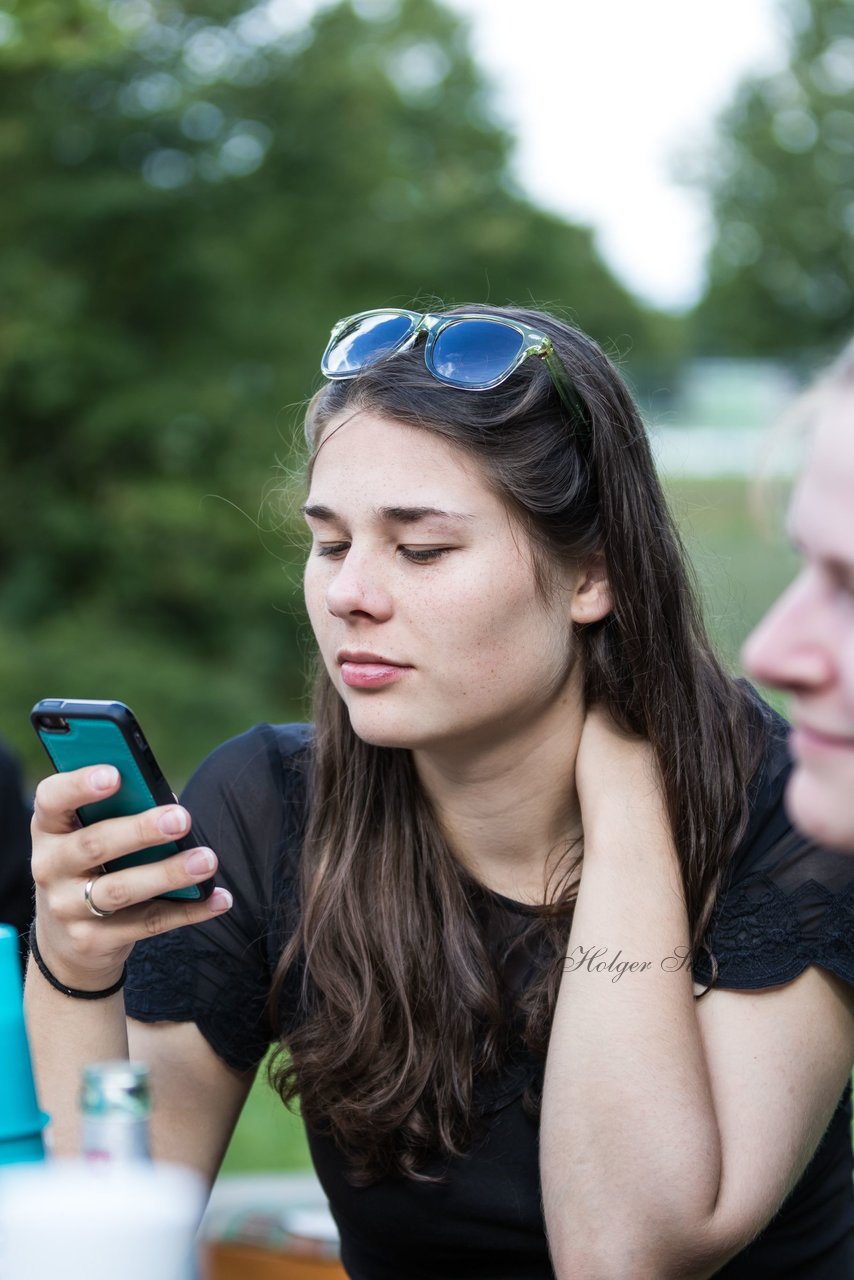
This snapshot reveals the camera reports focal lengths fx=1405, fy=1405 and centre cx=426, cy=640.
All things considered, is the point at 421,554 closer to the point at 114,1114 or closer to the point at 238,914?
the point at 238,914

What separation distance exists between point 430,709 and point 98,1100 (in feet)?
3.19

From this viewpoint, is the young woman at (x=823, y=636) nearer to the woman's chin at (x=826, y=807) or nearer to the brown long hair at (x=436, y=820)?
the woman's chin at (x=826, y=807)

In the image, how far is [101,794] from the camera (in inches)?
56.8

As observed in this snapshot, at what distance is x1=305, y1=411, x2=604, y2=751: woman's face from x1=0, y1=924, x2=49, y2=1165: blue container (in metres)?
0.76

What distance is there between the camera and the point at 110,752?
57.1 inches

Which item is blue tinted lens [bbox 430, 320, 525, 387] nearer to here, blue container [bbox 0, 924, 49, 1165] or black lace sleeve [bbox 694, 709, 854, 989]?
black lace sleeve [bbox 694, 709, 854, 989]

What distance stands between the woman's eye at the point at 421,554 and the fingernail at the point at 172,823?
56 cm

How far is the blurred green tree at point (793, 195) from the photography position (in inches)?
1095

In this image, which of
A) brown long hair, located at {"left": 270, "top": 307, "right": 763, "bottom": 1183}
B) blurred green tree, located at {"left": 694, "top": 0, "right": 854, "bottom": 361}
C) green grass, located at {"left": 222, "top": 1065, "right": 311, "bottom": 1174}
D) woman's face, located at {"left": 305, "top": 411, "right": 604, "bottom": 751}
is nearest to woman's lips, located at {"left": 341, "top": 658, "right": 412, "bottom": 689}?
woman's face, located at {"left": 305, "top": 411, "right": 604, "bottom": 751}

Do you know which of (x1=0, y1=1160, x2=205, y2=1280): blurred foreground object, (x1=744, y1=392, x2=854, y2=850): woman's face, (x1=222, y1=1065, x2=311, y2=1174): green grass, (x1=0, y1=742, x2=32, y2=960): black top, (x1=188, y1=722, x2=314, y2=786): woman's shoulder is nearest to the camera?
(x1=0, y1=1160, x2=205, y2=1280): blurred foreground object

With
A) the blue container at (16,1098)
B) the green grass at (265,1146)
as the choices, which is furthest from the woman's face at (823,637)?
the green grass at (265,1146)

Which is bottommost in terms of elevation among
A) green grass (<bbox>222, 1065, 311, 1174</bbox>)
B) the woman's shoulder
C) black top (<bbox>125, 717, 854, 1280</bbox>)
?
green grass (<bbox>222, 1065, 311, 1174</bbox>)

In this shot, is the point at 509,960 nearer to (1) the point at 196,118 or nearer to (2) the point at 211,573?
(2) the point at 211,573

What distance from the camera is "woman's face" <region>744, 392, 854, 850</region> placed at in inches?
43.9
